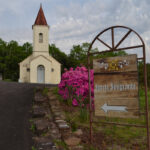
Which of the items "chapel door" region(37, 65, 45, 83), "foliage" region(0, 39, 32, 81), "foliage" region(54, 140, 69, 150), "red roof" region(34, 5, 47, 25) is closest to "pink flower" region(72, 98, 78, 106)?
"foliage" region(54, 140, 69, 150)

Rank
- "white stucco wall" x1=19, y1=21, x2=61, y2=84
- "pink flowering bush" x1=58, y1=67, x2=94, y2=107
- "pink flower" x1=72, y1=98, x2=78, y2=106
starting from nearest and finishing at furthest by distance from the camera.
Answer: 1. "pink flowering bush" x1=58, y1=67, x2=94, y2=107
2. "pink flower" x1=72, y1=98, x2=78, y2=106
3. "white stucco wall" x1=19, y1=21, x2=61, y2=84

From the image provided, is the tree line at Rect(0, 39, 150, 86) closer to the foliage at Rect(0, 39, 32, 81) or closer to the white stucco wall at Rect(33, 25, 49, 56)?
the foliage at Rect(0, 39, 32, 81)

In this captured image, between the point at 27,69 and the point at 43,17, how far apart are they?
8.40 meters

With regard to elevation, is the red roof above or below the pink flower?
above

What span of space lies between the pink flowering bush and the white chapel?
59.3 ft

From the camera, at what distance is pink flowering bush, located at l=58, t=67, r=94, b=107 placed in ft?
21.4

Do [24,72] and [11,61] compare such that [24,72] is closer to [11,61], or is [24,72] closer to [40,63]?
[40,63]

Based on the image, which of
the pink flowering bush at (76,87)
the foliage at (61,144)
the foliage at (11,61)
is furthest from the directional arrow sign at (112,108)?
the foliage at (11,61)

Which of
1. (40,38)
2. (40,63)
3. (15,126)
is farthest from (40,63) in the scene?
(15,126)

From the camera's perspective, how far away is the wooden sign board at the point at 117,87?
3471 mm

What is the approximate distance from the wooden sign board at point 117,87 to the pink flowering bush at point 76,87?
99.0 inches

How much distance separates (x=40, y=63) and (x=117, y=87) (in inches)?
866

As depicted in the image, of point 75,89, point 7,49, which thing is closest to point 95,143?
point 75,89

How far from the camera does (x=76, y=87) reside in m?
6.67
